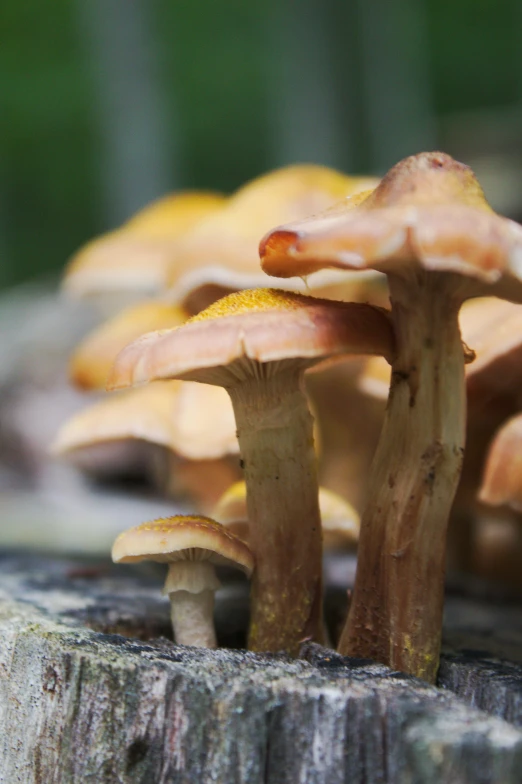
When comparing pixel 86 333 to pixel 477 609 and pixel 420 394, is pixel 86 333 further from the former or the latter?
pixel 420 394

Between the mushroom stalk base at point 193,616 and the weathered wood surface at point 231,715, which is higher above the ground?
the mushroom stalk base at point 193,616

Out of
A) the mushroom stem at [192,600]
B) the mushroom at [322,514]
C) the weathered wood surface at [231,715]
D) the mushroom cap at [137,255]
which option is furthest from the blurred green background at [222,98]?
the weathered wood surface at [231,715]

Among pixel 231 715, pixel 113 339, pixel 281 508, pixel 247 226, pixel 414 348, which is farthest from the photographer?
pixel 113 339

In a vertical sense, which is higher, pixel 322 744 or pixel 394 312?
pixel 394 312

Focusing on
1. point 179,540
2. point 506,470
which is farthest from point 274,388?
point 506,470

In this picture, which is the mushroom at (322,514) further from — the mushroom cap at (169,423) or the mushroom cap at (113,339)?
the mushroom cap at (113,339)

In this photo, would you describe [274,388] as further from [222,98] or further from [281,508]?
[222,98]

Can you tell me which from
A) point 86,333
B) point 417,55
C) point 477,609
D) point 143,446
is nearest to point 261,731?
point 477,609
